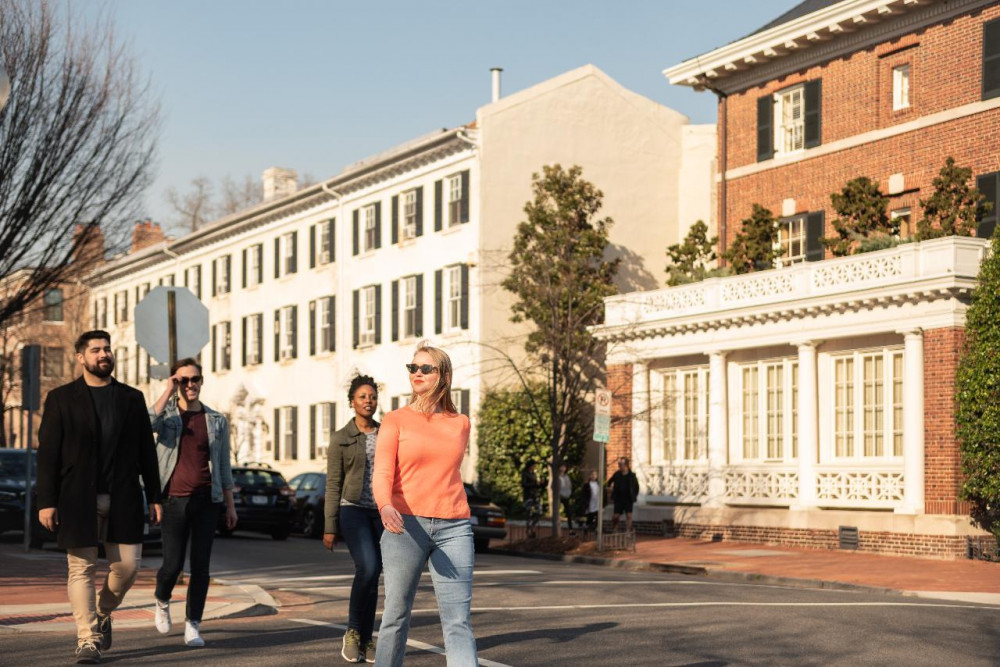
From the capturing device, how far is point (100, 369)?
986cm

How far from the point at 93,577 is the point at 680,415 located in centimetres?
2408

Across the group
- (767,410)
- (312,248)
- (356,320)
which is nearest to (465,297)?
(356,320)

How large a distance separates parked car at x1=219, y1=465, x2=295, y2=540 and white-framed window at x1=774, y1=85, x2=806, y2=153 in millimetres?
13311

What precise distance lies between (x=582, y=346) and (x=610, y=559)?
30.7 feet

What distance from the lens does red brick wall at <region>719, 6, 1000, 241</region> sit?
1147 inches

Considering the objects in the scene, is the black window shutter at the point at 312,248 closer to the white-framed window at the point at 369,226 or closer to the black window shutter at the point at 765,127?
the white-framed window at the point at 369,226

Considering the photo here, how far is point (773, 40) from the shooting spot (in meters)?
33.2

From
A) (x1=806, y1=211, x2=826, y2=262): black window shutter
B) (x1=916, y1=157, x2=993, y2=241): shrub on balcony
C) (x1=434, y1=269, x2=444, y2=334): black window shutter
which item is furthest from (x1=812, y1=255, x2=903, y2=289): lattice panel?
(x1=434, y1=269, x2=444, y2=334): black window shutter

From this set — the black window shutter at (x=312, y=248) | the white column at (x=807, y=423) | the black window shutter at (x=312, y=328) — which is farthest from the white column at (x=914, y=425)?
the black window shutter at (x=312, y=248)

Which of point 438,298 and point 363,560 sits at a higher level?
point 438,298

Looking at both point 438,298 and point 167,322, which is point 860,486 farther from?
point 438,298

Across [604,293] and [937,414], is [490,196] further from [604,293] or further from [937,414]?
[937,414]

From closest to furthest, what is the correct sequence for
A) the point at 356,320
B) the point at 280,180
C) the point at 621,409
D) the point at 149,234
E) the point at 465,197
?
the point at 621,409, the point at 465,197, the point at 356,320, the point at 280,180, the point at 149,234

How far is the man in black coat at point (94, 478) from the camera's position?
31.6 ft
